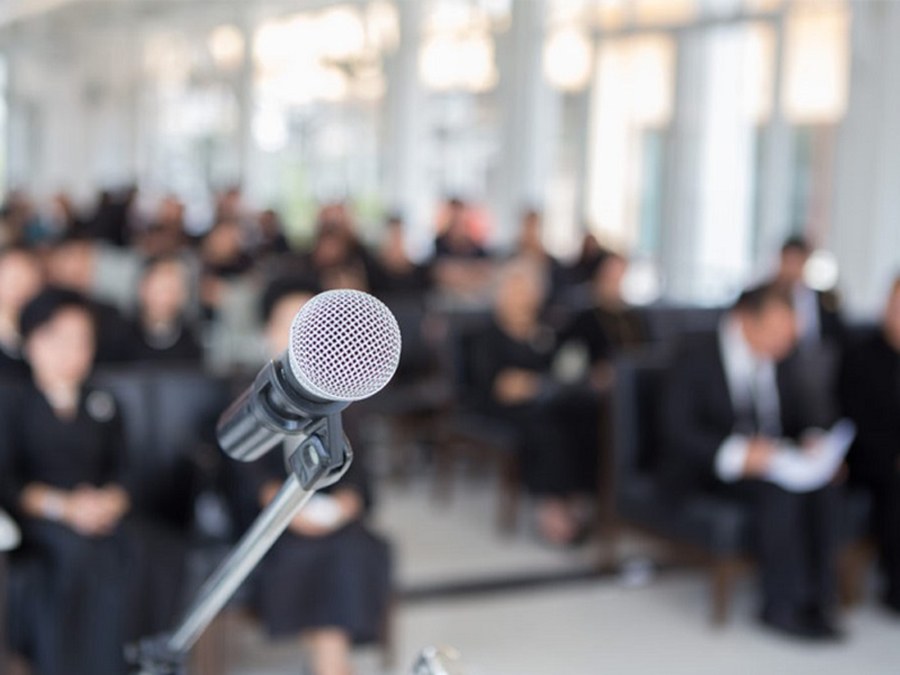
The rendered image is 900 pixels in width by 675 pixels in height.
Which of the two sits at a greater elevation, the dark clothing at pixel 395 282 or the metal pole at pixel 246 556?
the metal pole at pixel 246 556

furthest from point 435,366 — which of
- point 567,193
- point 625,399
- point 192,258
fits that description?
point 567,193

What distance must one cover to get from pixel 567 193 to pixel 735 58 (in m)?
2.60

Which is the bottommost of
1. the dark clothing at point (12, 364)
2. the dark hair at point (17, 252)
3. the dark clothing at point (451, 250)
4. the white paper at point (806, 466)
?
the dark clothing at point (451, 250)

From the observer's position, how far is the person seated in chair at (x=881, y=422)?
5773 mm

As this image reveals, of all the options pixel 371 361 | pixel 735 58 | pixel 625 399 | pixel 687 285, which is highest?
pixel 371 361

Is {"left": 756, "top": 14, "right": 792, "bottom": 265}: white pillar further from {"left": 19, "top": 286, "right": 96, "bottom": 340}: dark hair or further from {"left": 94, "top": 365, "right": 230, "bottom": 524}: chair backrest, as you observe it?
{"left": 19, "top": 286, "right": 96, "bottom": 340}: dark hair

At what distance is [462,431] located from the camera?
7160mm

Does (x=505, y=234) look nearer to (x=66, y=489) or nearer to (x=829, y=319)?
(x=829, y=319)

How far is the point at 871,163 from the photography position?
9562 mm

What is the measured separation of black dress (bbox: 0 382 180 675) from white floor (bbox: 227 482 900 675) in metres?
0.69

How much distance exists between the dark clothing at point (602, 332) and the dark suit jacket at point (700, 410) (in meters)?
2.04

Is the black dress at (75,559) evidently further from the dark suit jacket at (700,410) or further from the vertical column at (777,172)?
the vertical column at (777,172)

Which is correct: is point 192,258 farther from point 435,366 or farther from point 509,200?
point 509,200

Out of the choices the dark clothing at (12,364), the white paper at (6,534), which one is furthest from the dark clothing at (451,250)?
the white paper at (6,534)
